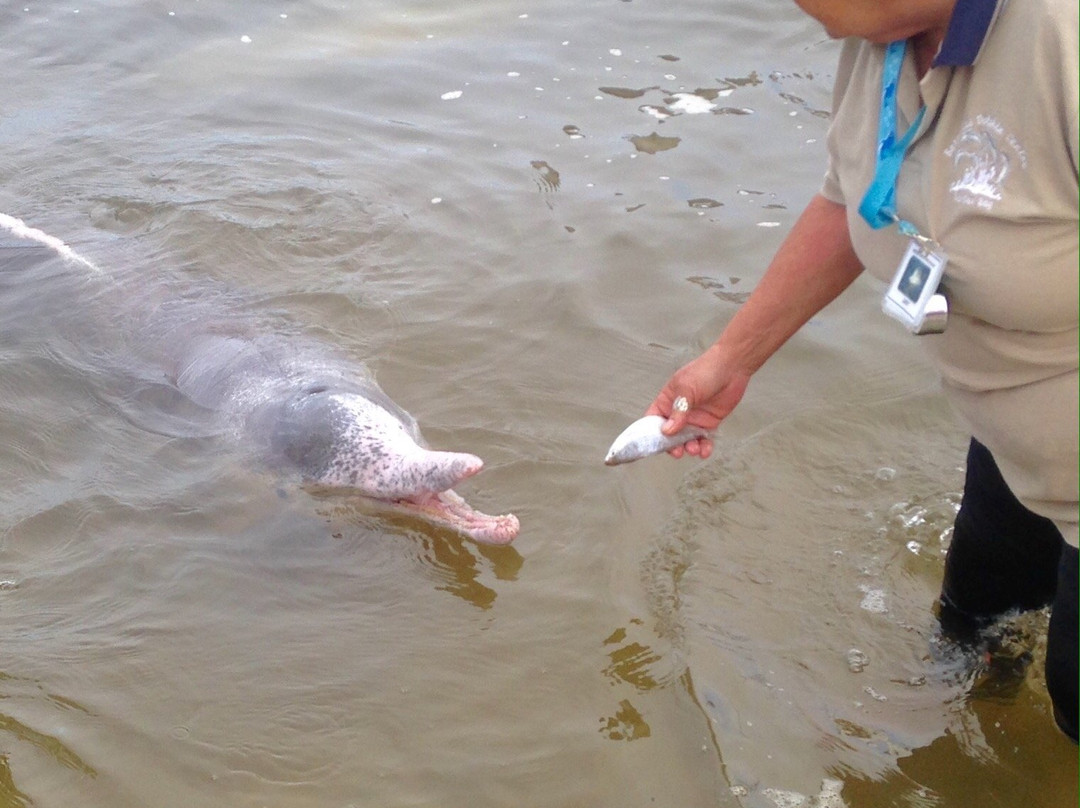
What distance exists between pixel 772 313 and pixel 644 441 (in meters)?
0.55

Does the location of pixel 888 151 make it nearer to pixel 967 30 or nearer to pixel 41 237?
pixel 967 30

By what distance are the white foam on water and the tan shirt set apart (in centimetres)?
520

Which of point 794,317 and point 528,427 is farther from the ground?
point 794,317

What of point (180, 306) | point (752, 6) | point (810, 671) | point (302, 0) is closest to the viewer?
point (810, 671)

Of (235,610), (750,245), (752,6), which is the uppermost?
(752,6)

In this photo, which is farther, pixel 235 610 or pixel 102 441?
pixel 102 441

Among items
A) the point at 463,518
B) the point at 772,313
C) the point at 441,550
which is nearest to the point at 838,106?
the point at 772,313

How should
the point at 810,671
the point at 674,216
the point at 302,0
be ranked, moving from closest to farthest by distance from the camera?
the point at 810,671 → the point at 674,216 → the point at 302,0

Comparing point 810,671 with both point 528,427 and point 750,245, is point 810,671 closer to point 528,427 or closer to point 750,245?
point 528,427

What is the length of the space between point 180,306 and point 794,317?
4.05m

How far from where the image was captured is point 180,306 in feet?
19.7

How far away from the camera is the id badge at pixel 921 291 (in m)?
2.33

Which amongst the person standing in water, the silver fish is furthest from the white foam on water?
the person standing in water

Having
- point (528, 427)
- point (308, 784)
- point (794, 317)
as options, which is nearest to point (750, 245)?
point (528, 427)
